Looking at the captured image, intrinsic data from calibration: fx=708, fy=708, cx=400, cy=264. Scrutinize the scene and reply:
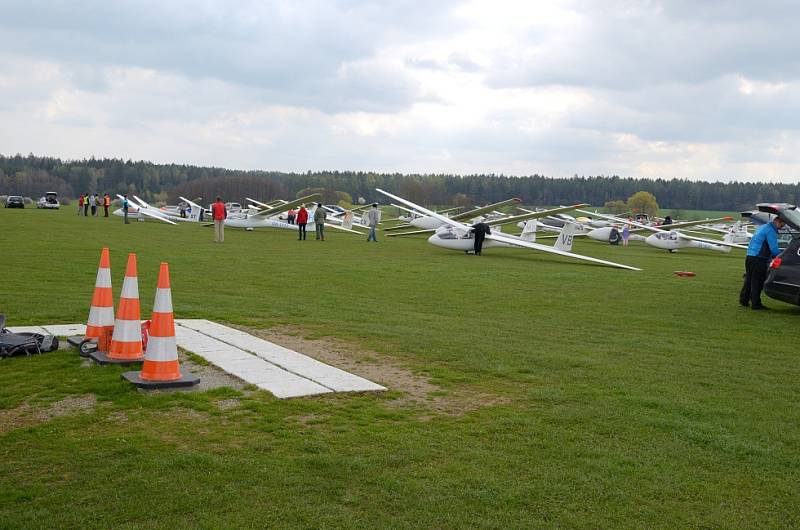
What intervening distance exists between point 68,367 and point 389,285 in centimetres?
955

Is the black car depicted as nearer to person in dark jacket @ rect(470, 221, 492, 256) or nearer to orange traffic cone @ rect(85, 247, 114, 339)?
orange traffic cone @ rect(85, 247, 114, 339)

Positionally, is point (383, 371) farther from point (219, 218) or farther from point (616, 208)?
point (616, 208)

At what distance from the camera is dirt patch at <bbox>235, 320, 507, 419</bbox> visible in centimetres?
603

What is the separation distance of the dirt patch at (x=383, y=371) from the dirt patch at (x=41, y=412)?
8.03 feet

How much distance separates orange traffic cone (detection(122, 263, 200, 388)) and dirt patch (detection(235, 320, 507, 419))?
1.73 meters

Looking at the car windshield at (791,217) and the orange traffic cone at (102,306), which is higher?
the car windshield at (791,217)

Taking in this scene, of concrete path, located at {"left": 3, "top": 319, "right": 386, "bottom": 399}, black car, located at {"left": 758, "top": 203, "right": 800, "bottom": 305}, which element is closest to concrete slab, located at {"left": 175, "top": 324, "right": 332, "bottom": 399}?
concrete path, located at {"left": 3, "top": 319, "right": 386, "bottom": 399}

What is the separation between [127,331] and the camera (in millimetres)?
6906

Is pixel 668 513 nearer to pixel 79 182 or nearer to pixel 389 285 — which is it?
pixel 389 285

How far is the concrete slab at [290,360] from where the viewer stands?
6.40 m

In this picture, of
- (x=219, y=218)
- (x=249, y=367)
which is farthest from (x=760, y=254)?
(x=219, y=218)

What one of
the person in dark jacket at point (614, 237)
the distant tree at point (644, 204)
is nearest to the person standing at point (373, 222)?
the person in dark jacket at point (614, 237)

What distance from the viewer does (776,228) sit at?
1338cm

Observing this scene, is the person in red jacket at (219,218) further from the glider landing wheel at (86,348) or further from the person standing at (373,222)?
the glider landing wheel at (86,348)
